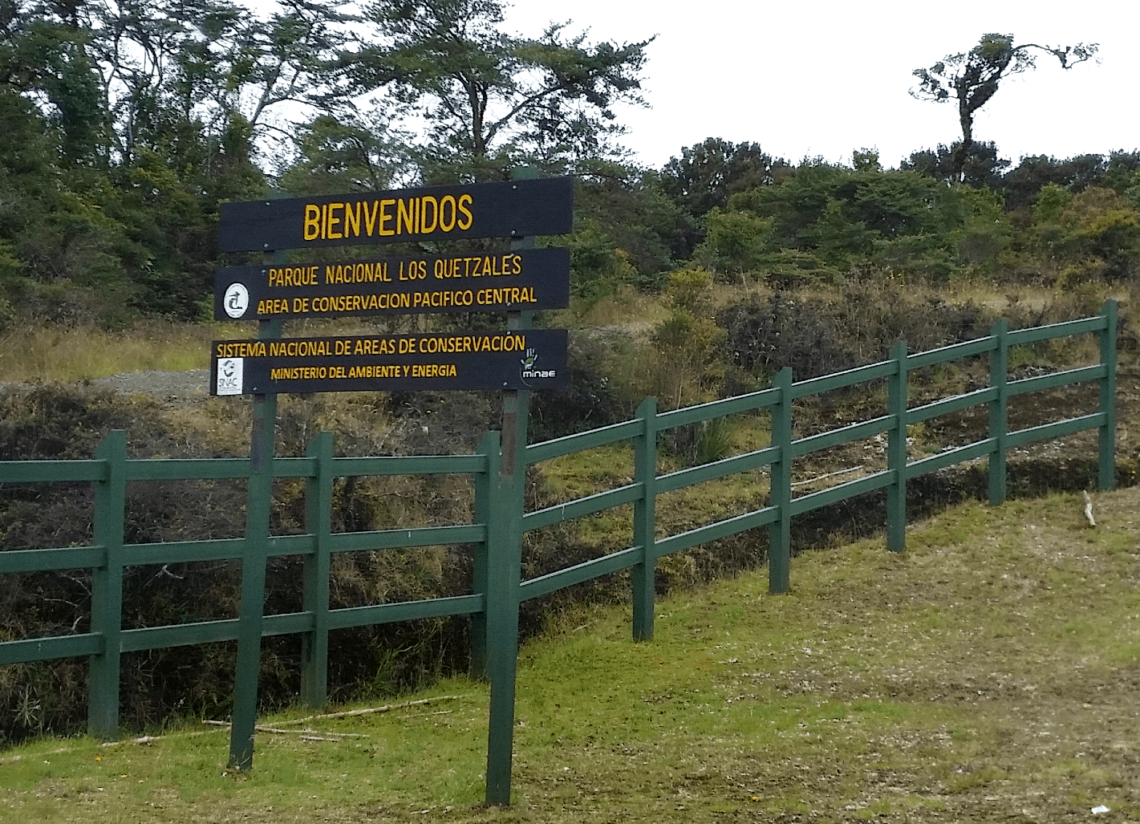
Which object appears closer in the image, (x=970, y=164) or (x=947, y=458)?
(x=947, y=458)

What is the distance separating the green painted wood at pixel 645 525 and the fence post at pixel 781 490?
118cm

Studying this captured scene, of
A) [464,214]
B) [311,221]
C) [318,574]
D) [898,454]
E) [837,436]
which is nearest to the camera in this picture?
[464,214]

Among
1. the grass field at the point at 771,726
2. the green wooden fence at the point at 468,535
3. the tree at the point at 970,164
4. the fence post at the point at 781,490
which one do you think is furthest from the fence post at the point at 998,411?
the tree at the point at 970,164

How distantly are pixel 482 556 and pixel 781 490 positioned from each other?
247 cm

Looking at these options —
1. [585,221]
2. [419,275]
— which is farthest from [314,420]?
[585,221]

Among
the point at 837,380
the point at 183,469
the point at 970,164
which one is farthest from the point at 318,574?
the point at 970,164

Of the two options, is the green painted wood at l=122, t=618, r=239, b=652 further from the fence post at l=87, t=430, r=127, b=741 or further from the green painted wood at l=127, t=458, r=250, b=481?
the green painted wood at l=127, t=458, r=250, b=481

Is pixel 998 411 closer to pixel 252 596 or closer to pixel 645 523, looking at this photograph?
pixel 645 523

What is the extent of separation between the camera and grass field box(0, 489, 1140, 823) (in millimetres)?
5664

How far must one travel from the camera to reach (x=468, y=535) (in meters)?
8.37

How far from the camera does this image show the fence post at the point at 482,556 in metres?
8.41

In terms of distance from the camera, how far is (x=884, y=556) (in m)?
10.4

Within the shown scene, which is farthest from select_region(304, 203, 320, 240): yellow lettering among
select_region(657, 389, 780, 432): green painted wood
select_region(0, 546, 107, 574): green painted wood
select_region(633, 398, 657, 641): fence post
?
select_region(657, 389, 780, 432): green painted wood

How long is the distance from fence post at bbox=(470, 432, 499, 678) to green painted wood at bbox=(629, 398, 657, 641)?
1050mm
